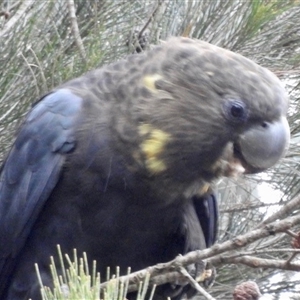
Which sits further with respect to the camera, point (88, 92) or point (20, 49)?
point (20, 49)

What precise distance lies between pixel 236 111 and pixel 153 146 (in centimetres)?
20

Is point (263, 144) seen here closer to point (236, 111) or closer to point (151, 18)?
point (236, 111)

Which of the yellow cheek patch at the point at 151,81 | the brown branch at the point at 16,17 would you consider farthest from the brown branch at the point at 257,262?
the brown branch at the point at 16,17

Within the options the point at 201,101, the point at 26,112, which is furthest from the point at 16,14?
the point at 201,101

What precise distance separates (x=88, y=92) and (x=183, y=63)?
23cm

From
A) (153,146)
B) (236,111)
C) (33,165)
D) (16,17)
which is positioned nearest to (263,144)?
(236,111)

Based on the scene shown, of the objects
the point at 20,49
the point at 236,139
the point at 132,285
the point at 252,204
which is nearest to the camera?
the point at 132,285

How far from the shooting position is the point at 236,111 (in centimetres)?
142

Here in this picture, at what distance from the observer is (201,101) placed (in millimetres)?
1490

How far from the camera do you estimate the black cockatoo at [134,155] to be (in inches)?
57.1

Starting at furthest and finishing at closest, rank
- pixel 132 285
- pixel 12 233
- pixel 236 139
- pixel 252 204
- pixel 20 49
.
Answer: pixel 252 204
pixel 20 49
pixel 12 233
pixel 236 139
pixel 132 285

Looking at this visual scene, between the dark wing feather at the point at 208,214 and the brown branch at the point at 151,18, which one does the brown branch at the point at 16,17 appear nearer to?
the brown branch at the point at 151,18

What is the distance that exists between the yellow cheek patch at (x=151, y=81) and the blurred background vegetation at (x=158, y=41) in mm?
224

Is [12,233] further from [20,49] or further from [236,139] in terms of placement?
[236,139]
